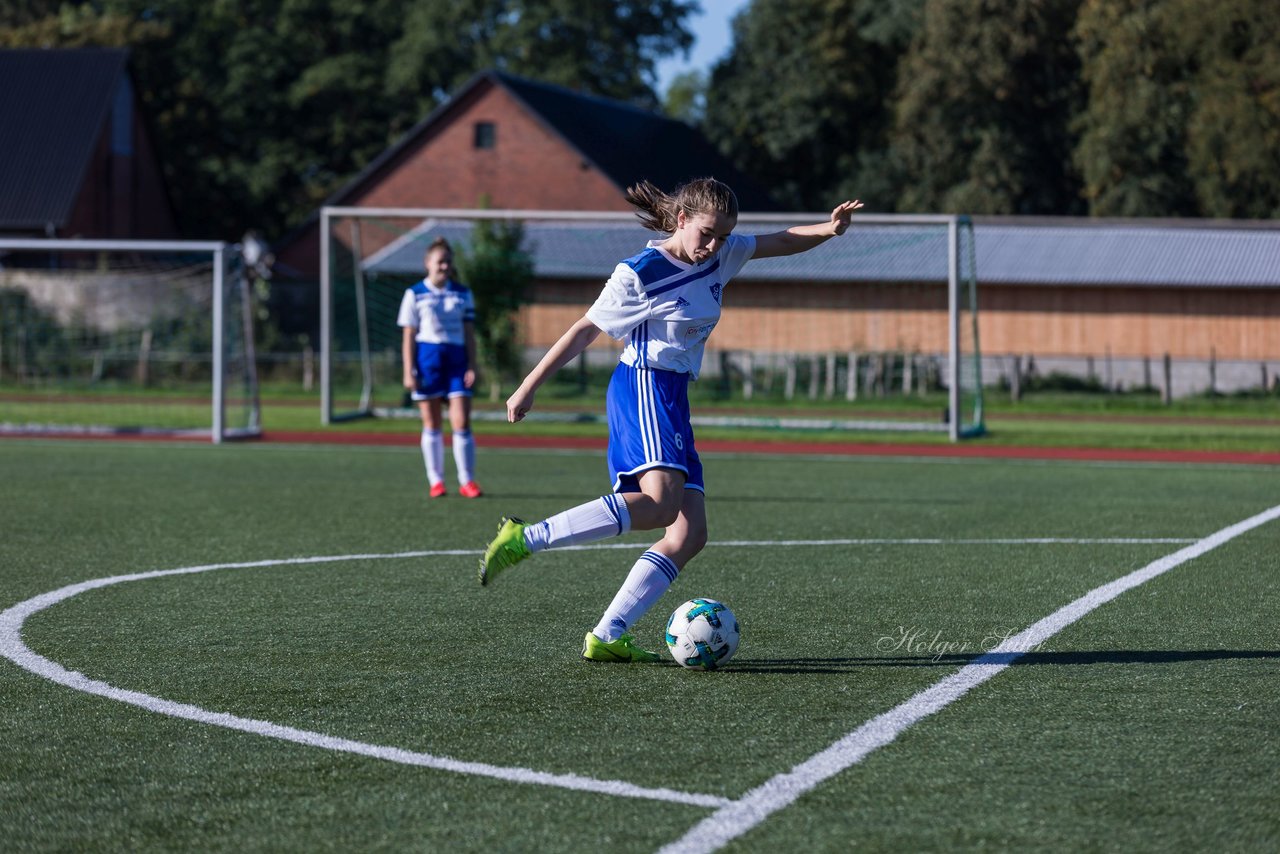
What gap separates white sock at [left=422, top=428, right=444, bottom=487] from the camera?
1275cm

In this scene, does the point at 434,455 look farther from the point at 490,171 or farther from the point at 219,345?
the point at 490,171

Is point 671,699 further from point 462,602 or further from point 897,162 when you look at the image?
point 897,162

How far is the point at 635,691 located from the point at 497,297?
1000 inches

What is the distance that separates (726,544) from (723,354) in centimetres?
1894

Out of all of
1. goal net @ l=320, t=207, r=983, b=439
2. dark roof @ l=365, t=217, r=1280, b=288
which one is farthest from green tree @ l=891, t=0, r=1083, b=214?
goal net @ l=320, t=207, r=983, b=439

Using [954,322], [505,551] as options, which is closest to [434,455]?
[505,551]

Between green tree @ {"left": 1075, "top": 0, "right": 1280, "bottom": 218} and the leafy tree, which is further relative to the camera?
the leafy tree

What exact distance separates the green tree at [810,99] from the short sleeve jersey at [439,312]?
133 feet

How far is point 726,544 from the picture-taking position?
9828 mm

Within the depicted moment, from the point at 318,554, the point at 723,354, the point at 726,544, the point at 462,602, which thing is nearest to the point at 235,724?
the point at 462,602

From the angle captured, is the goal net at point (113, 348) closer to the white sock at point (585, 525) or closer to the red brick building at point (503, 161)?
the red brick building at point (503, 161)

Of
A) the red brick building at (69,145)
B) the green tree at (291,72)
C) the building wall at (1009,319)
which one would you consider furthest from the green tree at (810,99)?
the red brick building at (69,145)

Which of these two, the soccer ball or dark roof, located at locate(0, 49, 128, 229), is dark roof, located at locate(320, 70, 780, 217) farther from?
the soccer ball

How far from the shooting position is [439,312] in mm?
12625
